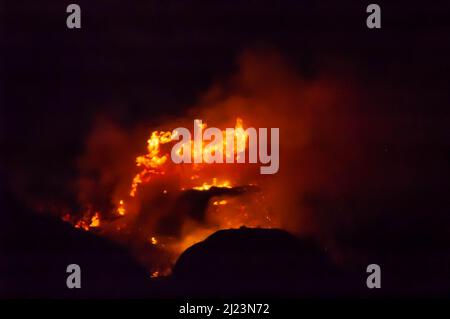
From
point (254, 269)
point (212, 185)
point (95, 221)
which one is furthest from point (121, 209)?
point (254, 269)

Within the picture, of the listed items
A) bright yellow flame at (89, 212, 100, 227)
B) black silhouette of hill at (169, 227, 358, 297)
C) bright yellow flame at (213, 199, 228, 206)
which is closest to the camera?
black silhouette of hill at (169, 227, 358, 297)

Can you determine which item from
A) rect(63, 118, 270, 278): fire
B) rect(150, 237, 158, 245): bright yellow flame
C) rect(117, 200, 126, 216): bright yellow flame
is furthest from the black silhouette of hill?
rect(117, 200, 126, 216): bright yellow flame

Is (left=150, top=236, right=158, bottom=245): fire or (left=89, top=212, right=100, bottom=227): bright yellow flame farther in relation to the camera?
(left=89, top=212, right=100, bottom=227): bright yellow flame

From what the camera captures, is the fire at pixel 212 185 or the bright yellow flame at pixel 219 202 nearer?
the bright yellow flame at pixel 219 202

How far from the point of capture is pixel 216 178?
680cm

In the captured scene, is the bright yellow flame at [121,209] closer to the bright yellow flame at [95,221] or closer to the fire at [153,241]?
the bright yellow flame at [95,221]

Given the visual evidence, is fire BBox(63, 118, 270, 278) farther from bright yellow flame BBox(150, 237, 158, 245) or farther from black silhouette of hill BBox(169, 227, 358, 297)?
black silhouette of hill BBox(169, 227, 358, 297)

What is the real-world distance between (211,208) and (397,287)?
6.32 feet

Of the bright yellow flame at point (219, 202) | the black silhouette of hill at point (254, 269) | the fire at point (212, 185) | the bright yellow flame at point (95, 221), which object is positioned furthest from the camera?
the bright yellow flame at point (95, 221)

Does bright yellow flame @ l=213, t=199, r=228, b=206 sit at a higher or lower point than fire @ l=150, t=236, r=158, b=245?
higher

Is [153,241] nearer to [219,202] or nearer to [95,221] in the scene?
[95,221]

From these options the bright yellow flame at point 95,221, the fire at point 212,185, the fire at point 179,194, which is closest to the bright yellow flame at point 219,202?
the fire at point 179,194

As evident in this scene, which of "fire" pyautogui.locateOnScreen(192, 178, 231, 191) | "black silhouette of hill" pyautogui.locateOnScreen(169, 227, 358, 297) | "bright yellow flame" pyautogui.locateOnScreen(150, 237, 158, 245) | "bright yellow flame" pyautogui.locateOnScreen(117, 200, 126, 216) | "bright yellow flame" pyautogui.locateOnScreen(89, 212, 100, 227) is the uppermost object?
"fire" pyautogui.locateOnScreen(192, 178, 231, 191)
